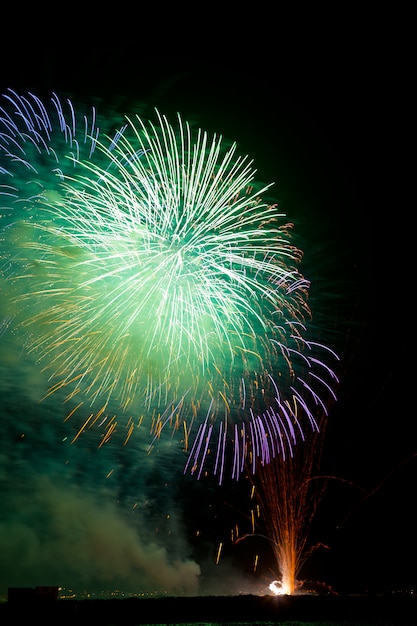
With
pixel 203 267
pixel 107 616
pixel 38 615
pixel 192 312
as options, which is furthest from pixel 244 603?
pixel 203 267

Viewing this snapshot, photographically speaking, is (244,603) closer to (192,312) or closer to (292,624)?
(292,624)

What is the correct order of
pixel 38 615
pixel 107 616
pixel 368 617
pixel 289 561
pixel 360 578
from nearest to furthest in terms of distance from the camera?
pixel 38 615, pixel 107 616, pixel 368 617, pixel 289 561, pixel 360 578

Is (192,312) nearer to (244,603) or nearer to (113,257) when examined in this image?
(113,257)

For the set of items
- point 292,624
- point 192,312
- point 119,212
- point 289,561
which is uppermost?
point 119,212

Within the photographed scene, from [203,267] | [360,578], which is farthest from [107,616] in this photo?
[360,578]

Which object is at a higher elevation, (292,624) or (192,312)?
(192,312)

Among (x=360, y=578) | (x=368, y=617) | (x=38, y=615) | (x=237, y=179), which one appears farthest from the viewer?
(x=360, y=578)

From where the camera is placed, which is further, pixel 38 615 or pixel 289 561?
pixel 289 561

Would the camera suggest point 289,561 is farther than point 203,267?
Yes

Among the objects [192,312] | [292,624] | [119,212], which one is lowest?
[292,624]
